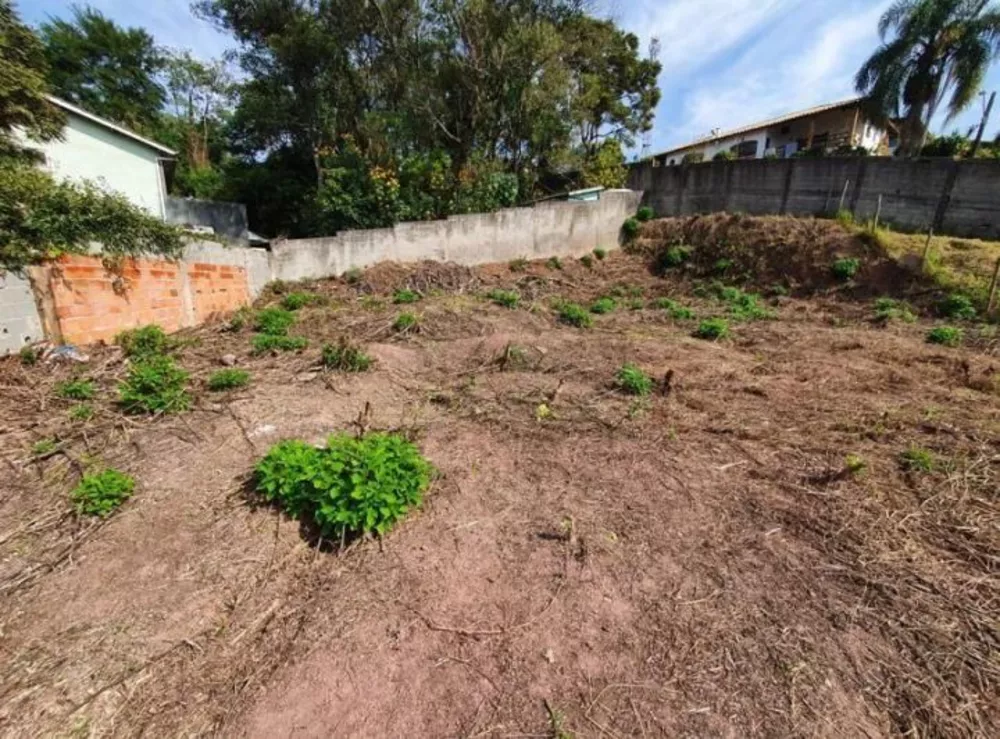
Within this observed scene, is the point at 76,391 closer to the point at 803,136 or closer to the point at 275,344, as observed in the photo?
the point at 275,344

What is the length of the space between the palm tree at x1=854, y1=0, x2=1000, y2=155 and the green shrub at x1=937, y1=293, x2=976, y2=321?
9754mm

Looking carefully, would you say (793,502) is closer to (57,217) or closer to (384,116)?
(57,217)

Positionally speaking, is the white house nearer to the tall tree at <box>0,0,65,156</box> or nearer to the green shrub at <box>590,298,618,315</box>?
the tall tree at <box>0,0,65,156</box>

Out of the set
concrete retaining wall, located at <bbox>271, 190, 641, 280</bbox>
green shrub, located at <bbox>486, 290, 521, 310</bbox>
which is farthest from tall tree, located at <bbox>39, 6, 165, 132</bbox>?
green shrub, located at <bbox>486, 290, 521, 310</bbox>

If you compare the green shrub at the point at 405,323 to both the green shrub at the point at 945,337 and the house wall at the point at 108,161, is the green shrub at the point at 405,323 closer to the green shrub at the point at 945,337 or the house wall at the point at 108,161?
the green shrub at the point at 945,337

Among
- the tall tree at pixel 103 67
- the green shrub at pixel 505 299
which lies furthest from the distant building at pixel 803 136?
the tall tree at pixel 103 67

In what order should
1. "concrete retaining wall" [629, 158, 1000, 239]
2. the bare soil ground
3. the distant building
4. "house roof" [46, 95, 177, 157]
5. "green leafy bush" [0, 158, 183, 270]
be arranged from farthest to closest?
1. the distant building
2. "house roof" [46, 95, 177, 157]
3. "concrete retaining wall" [629, 158, 1000, 239]
4. "green leafy bush" [0, 158, 183, 270]
5. the bare soil ground

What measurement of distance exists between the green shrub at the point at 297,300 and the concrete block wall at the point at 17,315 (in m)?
3.39

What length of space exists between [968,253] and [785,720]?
38.5ft

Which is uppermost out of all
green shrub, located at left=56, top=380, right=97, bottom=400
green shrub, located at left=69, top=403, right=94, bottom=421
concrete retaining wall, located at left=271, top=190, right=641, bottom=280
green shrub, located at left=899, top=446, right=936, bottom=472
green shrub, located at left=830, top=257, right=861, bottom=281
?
concrete retaining wall, located at left=271, top=190, right=641, bottom=280

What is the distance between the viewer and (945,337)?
6.52 metres

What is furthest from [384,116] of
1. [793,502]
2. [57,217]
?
[793,502]

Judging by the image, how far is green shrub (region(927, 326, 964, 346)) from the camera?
6476 millimetres

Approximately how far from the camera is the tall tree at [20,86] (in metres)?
5.04
